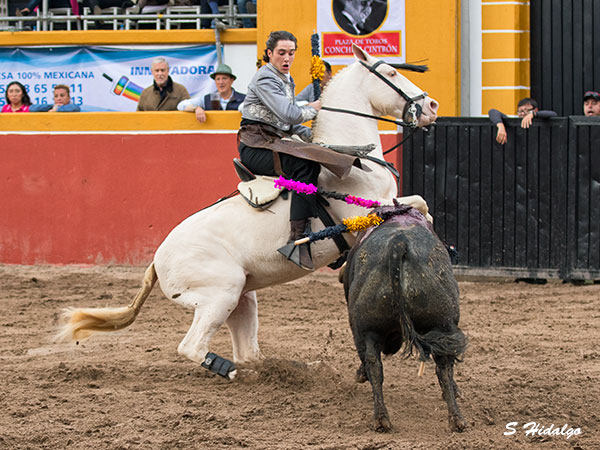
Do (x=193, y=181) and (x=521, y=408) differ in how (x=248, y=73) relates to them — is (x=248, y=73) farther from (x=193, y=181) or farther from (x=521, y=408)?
(x=521, y=408)

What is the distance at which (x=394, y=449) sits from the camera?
15.6ft

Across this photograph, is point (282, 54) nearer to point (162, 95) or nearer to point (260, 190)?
point (260, 190)

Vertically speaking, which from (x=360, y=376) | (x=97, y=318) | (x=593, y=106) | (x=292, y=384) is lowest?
(x=292, y=384)

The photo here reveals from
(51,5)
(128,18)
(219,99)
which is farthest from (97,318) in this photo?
(51,5)

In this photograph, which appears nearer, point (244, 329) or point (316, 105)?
point (316, 105)

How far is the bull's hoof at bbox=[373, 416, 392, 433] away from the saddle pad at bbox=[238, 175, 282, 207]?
6.36ft

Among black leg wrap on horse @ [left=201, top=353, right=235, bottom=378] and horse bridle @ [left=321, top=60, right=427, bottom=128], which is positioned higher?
horse bridle @ [left=321, top=60, right=427, bottom=128]

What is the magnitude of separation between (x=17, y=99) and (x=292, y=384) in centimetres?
724

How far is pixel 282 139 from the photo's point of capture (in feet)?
21.5

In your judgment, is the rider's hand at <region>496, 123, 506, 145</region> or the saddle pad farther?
the rider's hand at <region>496, 123, 506, 145</region>

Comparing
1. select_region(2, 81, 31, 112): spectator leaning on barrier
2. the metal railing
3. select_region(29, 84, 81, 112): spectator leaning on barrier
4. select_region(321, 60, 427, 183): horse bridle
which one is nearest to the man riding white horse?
select_region(321, 60, 427, 183): horse bridle

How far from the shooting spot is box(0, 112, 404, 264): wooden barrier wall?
1145cm

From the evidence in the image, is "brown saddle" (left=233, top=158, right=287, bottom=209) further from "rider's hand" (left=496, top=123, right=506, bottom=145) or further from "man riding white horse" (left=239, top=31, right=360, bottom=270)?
"rider's hand" (left=496, top=123, right=506, bottom=145)

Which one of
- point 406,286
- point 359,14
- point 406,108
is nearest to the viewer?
point 406,286
